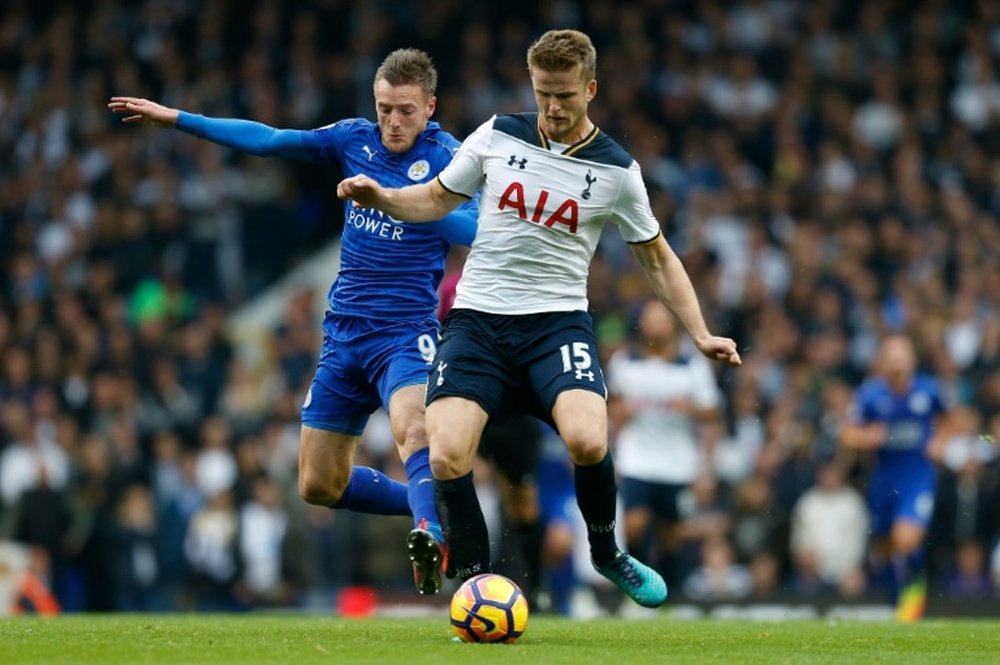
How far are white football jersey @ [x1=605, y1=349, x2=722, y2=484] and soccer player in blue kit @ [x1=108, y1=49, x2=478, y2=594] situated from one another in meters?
4.20

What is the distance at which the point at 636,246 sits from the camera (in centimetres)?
876

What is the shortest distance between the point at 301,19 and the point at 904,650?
15365mm

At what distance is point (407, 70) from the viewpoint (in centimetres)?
922

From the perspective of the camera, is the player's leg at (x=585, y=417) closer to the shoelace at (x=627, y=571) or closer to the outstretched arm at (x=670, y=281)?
the shoelace at (x=627, y=571)

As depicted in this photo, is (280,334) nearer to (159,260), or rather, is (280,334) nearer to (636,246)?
(159,260)

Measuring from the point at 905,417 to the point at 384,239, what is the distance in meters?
6.20

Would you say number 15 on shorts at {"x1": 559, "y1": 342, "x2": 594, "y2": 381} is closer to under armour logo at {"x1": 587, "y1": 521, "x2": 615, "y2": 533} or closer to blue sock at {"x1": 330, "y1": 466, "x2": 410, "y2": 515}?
under armour logo at {"x1": 587, "y1": 521, "x2": 615, "y2": 533}

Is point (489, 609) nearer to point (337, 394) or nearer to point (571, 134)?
point (337, 394)

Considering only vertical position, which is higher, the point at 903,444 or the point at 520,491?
the point at 903,444

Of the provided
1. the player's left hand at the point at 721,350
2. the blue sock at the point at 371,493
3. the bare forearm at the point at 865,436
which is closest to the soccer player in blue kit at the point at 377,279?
the blue sock at the point at 371,493

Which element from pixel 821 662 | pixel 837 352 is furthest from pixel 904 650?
pixel 837 352

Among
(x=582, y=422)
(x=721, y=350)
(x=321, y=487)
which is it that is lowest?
(x=321, y=487)

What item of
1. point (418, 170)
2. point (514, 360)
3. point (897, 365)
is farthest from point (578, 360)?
point (897, 365)

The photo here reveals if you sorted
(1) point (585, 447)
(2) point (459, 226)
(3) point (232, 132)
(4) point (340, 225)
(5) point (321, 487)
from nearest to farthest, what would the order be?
(1) point (585, 447) < (2) point (459, 226) < (3) point (232, 132) < (5) point (321, 487) < (4) point (340, 225)
